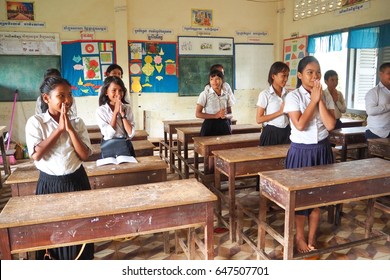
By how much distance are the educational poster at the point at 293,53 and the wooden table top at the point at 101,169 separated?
467 cm

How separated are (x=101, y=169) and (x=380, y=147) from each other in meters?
2.48

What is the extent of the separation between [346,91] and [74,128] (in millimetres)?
4800

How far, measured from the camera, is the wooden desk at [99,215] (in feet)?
4.97

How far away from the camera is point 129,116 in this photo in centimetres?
274

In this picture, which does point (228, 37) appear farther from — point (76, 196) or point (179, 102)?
point (76, 196)

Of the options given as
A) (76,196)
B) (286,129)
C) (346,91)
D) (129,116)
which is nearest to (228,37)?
(346,91)

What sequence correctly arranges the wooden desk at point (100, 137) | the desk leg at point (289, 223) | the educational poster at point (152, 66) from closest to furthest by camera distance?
the desk leg at point (289, 223)
the wooden desk at point (100, 137)
the educational poster at point (152, 66)

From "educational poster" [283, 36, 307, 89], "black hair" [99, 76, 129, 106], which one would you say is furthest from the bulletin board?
"black hair" [99, 76, 129, 106]

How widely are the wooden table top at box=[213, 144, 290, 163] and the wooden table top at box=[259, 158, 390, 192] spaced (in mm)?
454

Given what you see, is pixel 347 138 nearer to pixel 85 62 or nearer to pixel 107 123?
pixel 107 123

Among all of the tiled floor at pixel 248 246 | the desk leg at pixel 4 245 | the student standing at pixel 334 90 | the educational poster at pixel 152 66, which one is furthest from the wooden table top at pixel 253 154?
the educational poster at pixel 152 66

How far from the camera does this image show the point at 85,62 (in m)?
6.03

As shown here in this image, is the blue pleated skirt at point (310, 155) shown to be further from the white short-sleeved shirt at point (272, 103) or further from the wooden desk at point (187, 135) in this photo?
the wooden desk at point (187, 135)

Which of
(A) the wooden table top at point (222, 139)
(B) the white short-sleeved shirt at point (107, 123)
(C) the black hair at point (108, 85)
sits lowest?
(A) the wooden table top at point (222, 139)
